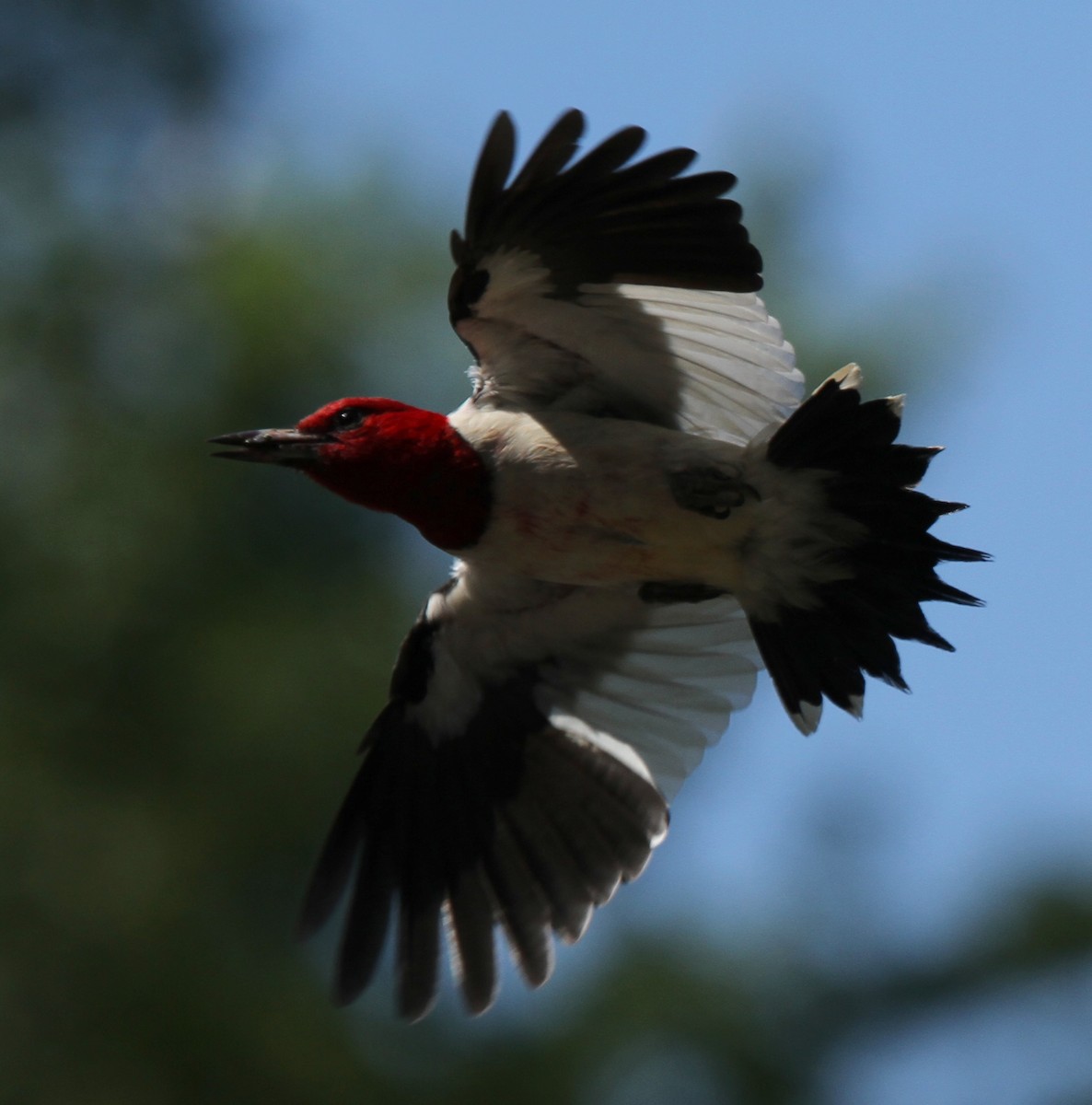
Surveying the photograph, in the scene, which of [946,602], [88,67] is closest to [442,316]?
[88,67]

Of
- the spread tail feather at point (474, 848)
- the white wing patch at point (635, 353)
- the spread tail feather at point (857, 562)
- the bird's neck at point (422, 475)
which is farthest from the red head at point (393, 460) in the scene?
the spread tail feather at point (474, 848)

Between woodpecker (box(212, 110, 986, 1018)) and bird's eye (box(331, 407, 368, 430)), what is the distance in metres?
0.02

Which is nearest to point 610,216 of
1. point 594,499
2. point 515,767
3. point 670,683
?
point 594,499

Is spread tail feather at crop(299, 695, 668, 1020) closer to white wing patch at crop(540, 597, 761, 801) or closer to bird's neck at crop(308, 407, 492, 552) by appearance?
white wing patch at crop(540, 597, 761, 801)

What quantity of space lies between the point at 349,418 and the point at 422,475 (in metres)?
0.31

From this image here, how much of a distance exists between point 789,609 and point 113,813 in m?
6.59

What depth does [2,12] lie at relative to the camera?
1205 centimetres

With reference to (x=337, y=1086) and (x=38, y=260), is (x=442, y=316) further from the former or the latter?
(x=337, y=1086)

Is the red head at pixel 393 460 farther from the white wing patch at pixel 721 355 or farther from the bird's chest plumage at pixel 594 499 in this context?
the white wing patch at pixel 721 355

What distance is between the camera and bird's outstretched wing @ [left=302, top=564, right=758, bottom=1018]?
5055mm

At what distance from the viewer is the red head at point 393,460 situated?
14.8 feet

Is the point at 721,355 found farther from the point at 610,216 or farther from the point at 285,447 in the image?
the point at 285,447

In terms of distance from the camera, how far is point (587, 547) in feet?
14.7

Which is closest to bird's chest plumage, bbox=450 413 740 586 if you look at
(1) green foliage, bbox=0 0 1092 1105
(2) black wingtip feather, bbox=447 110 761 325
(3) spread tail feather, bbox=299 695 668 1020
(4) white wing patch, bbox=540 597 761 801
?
(2) black wingtip feather, bbox=447 110 761 325
